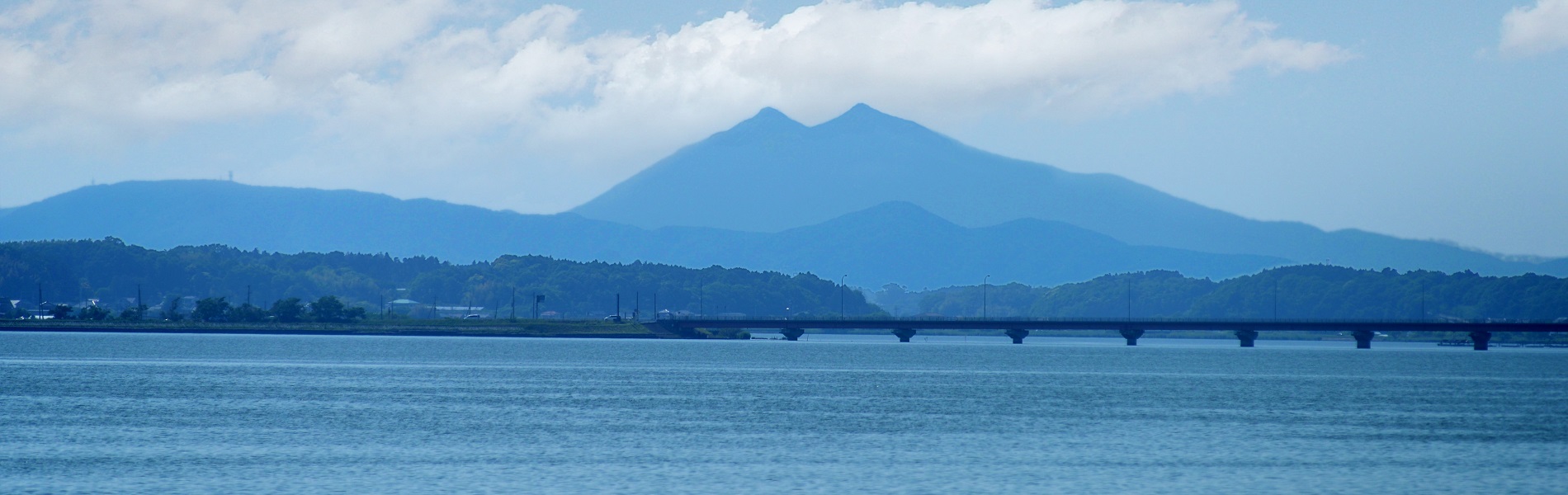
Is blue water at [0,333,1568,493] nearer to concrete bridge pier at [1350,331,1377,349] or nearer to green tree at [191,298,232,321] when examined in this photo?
concrete bridge pier at [1350,331,1377,349]

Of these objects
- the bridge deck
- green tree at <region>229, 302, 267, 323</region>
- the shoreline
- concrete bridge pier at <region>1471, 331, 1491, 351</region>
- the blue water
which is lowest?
the blue water

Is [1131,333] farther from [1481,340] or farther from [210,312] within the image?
[210,312]

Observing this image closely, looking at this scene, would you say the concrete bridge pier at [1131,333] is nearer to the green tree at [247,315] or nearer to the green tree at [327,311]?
the green tree at [327,311]

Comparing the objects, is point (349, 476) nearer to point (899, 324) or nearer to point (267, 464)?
point (267, 464)

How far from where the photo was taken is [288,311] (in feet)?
639

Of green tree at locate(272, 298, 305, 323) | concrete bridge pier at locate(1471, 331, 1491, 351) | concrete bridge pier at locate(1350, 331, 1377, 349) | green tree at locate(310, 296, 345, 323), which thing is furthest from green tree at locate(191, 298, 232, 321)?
concrete bridge pier at locate(1471, 331, 1491, 351)

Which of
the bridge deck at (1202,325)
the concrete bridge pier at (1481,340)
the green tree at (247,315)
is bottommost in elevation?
the concrete bridge pier at (1481,340)

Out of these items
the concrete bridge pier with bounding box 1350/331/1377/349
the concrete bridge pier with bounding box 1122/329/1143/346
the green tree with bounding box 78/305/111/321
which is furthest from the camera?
the green tree with bounding box 78/305/111/321

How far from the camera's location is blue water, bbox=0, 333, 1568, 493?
41.6 meters

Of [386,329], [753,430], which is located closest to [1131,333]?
[386,329]

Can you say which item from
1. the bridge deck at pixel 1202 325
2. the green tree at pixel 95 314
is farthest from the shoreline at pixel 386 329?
the bridge deck at pixel 1202 325

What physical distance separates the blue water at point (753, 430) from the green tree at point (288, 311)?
84171 mm

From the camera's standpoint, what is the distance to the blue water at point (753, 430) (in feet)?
136

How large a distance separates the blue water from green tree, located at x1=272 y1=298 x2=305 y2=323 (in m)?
84.2
